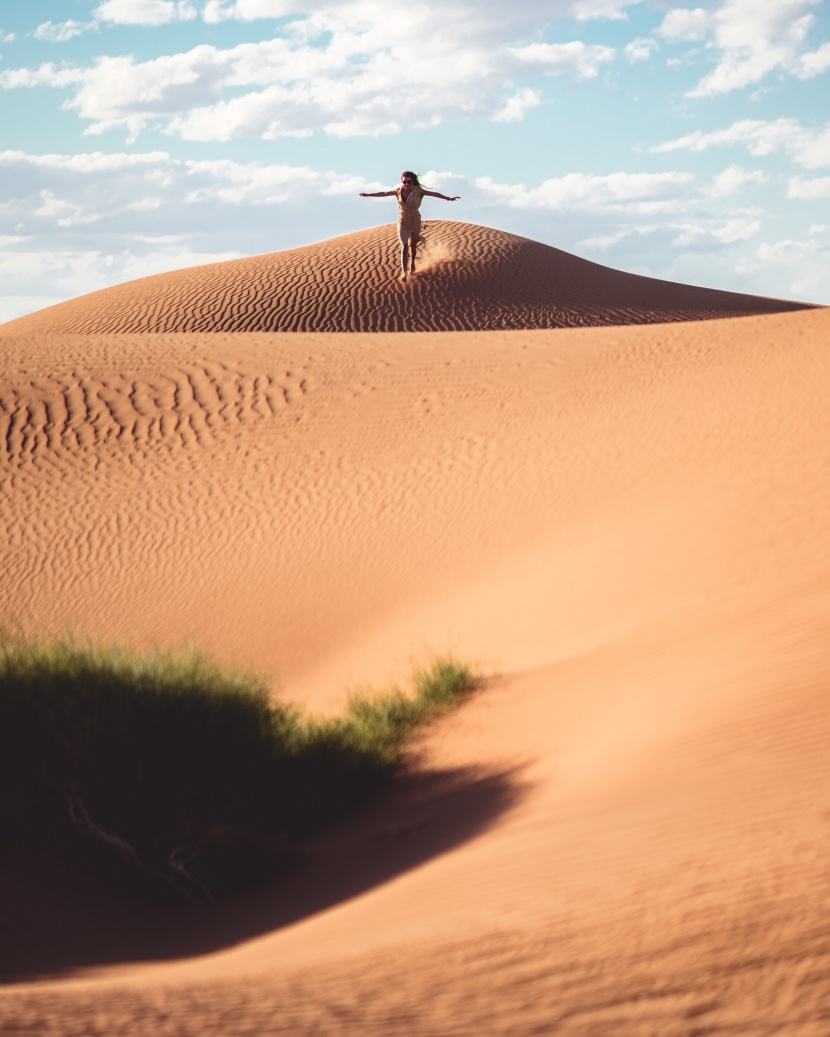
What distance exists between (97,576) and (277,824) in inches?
335

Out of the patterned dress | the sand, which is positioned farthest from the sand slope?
the patterned dress

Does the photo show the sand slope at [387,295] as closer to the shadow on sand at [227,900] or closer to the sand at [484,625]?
the sand at [484,625]

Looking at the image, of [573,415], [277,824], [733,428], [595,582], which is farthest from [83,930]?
[573,415]

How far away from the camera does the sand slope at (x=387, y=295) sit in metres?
41.3

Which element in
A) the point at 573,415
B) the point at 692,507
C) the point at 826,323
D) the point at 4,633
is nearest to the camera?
the point at 4,633

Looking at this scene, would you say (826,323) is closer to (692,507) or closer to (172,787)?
(692,507)

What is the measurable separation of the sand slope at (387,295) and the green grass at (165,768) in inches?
1311

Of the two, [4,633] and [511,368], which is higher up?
[511,368]

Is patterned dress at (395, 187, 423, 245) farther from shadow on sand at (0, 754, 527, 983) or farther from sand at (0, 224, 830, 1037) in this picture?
shadow on sand at (0, 754, 527, 983)

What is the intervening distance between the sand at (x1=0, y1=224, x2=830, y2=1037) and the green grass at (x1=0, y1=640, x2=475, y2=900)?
27cm

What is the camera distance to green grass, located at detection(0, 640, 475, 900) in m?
6.02

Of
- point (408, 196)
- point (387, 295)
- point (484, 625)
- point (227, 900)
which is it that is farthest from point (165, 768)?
point (387, 295)

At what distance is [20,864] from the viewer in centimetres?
585

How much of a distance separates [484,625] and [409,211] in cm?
766
